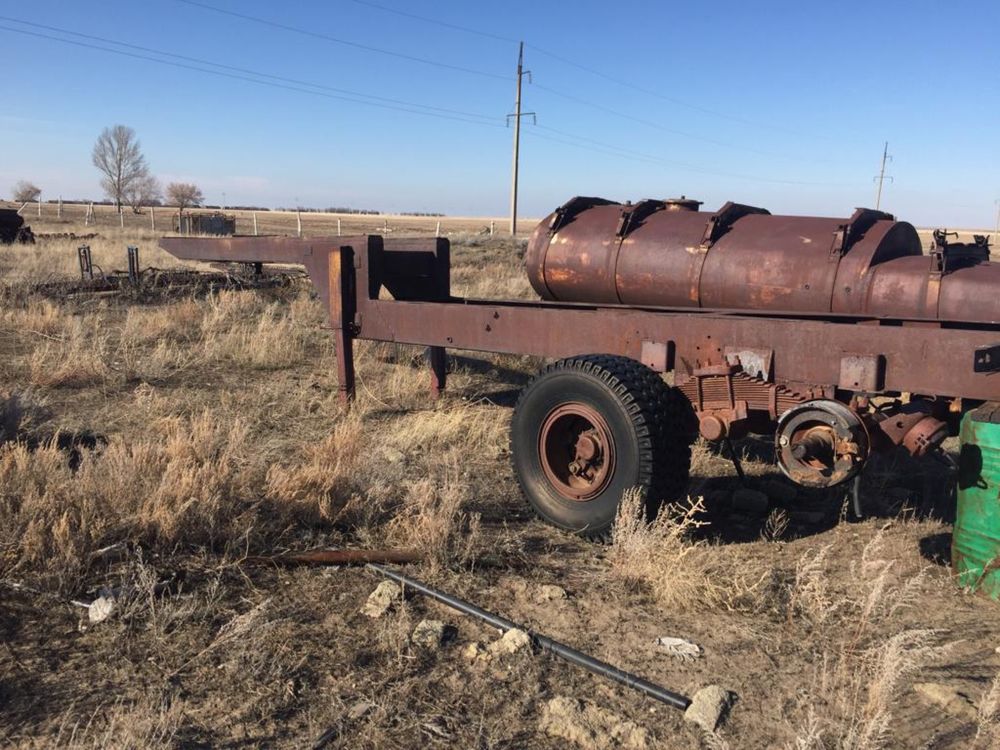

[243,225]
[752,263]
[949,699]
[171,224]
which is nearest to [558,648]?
[949,699]

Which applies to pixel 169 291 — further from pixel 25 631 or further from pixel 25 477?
pixel 25 631

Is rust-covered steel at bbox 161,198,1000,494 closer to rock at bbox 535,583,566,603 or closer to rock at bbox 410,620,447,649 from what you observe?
rock at bbox 535,583,566,603

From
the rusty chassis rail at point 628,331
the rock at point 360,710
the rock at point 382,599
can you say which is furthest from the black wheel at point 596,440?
the rock at point 360,710

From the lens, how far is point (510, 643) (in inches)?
118

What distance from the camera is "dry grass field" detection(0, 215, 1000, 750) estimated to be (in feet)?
8.25

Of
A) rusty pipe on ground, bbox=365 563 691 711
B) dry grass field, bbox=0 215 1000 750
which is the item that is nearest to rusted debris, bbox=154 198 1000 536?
dry grass field, bbox=0 215 1000 750

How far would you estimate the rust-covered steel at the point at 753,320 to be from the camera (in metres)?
3.78

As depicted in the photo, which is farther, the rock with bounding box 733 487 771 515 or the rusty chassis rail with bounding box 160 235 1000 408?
the rock with bounding box 733 487 771 515

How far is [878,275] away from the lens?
452 centimetres

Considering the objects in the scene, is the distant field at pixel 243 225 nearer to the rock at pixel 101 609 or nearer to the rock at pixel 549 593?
the rock at pixel 549 593

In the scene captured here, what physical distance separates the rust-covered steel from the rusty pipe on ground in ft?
3.87

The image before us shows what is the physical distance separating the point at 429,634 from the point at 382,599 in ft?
1.09

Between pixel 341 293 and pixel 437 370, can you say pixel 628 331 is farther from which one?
pixel 437 370

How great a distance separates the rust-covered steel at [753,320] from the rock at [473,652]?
1.39m
